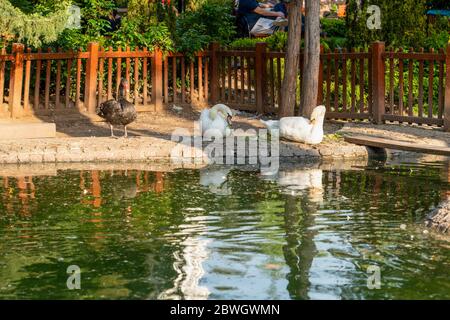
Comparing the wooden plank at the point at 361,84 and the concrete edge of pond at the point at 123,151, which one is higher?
the wooden plank at the point at 361,84

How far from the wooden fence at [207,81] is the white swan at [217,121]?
2.90m

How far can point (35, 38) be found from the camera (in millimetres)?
17828

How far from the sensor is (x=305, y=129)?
56.3 ft

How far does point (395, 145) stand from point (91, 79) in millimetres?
6729

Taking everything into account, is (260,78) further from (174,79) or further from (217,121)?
(217,121)

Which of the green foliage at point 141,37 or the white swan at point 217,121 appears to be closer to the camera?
the white swan at point 217,121

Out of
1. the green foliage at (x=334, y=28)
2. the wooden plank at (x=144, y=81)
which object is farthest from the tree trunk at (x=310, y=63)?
the green foliage at (x=334, y=28)

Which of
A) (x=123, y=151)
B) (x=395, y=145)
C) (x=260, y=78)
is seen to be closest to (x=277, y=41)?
(x=260, y=78)

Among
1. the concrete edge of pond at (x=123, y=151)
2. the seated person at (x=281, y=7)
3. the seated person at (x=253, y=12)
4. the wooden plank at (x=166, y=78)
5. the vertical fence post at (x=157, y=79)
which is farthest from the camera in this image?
the seated person at (x=281, y=7)

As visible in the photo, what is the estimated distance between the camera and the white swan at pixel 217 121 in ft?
57.9

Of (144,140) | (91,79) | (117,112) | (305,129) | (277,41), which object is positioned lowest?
(144,140)

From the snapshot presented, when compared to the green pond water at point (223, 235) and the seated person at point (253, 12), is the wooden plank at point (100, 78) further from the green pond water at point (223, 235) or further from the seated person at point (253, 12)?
the seated person at point (253, 12)

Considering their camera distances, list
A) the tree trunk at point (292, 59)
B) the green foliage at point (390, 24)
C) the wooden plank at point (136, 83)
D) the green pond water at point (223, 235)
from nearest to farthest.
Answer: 1. the green pond water at point (223, 235)
2. the tree trunk at point (292, 59)
3. the wooden plank at point (136, 83)
4. the green foliage at point (390, 24)
